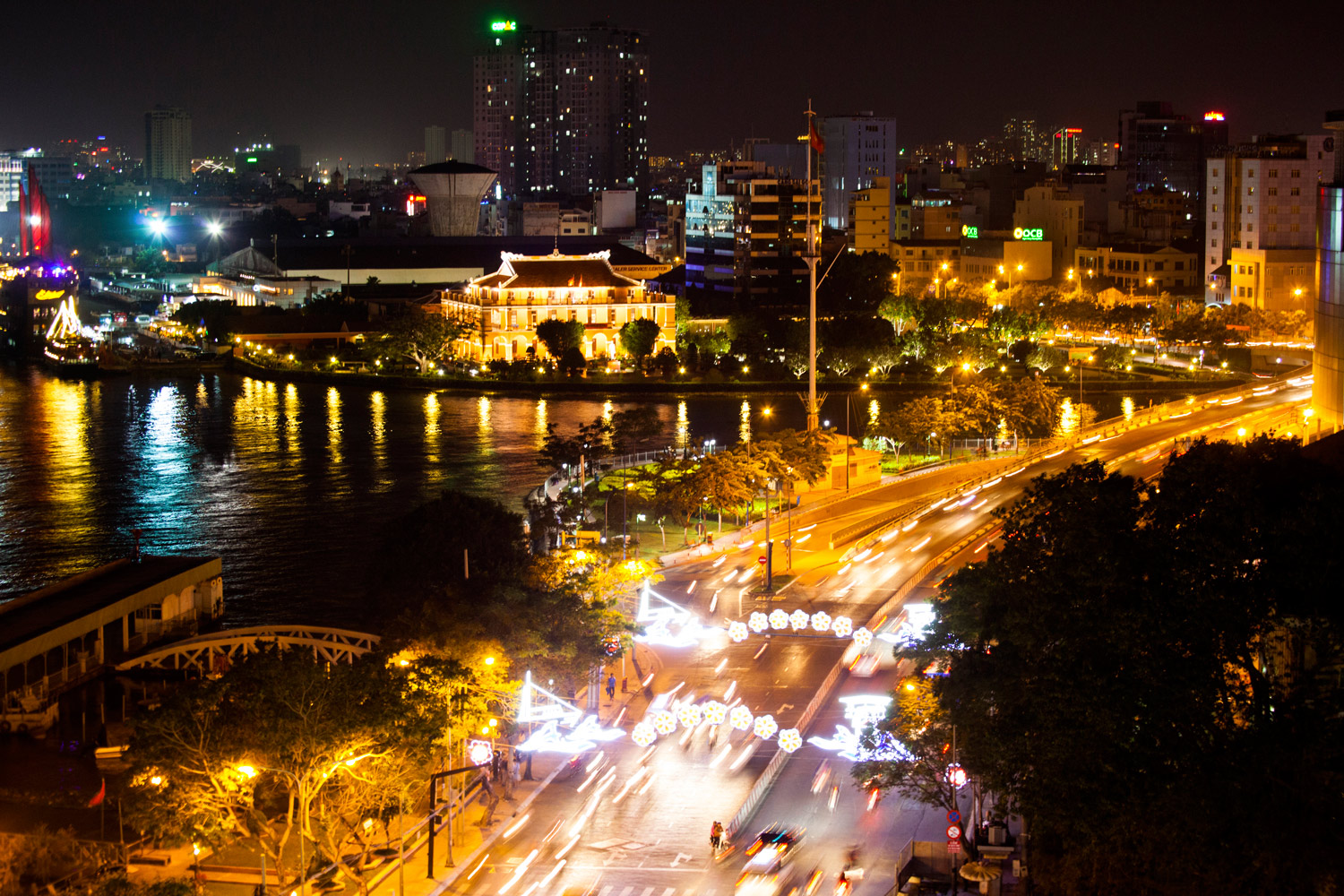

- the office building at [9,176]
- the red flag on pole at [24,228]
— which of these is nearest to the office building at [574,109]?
the office building at [9,176]

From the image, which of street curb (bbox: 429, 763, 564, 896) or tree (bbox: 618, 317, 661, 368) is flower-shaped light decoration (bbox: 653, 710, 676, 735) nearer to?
street curb (bbox: 429, 763, 564, 896)

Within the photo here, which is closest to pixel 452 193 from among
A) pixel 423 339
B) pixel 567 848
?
pixel 423 339

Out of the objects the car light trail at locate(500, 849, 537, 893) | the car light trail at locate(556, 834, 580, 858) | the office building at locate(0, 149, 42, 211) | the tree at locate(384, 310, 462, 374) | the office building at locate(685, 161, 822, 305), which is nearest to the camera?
the car light trail at locate(500, 849, 537, 893)

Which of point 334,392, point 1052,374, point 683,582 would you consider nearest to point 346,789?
point 683,582

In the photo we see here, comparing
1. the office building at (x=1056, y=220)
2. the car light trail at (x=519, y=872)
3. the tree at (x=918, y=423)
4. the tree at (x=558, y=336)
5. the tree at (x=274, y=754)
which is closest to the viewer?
the tree at (x=274, y=754)

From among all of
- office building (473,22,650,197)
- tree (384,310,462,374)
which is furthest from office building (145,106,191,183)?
tree (384,310,462,374)

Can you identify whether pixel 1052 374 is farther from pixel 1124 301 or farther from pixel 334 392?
pixel 334 392

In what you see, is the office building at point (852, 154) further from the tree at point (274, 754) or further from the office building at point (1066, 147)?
the tree at point (274, 754)
